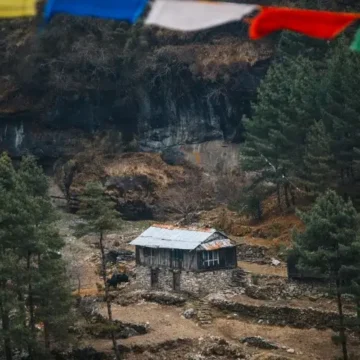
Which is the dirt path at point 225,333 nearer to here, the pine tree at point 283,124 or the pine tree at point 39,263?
the pine tree at point 39,263

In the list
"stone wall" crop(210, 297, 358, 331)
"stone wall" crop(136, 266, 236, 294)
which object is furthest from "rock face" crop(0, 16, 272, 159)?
"stone wall" crop(210, 297, 358, 331)

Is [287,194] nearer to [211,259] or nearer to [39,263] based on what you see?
[211,259]

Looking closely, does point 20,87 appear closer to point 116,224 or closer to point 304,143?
point 304,143

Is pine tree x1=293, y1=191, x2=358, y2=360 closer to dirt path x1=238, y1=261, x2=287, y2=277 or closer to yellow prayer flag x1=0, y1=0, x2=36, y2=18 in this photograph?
dirt path x1=238, y1=261, x2=287, y2=277

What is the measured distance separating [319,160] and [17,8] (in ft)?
99.1

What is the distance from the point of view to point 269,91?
138 feet

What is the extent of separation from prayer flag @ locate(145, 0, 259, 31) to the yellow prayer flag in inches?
51.6

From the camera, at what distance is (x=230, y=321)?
103 feet

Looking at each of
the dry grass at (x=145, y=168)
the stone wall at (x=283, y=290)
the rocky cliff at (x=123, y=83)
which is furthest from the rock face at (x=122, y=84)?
the stone wall at (x=283, y=290)

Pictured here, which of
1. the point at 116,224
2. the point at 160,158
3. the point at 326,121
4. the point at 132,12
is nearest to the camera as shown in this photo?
the point at 132,12

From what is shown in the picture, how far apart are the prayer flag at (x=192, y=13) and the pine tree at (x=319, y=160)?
28335 millimetres

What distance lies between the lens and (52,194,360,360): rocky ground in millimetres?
28156

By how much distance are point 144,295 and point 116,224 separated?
7.41 m

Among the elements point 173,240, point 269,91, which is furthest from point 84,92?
point 173,240
